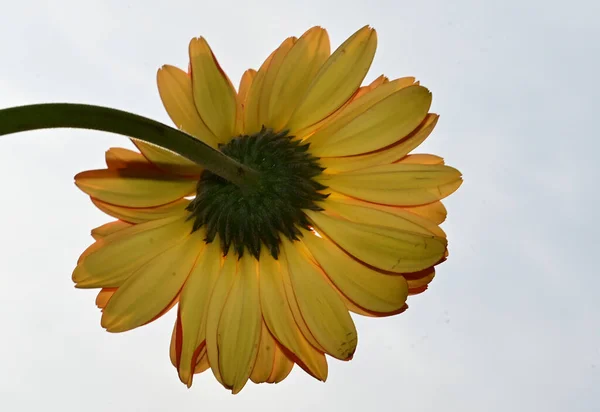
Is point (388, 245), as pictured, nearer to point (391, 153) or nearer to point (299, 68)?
point (391, 153)

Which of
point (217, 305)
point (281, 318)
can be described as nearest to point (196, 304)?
point (217, 305)

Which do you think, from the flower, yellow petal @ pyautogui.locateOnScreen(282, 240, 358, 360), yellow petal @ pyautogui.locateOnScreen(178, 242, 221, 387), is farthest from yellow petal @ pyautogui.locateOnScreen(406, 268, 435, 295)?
yellow petal @ pyautogui.locateOnScreen(178, 242, 221, 387)

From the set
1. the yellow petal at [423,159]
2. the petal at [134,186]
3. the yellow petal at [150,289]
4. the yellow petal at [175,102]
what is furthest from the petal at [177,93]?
the yellow petal at [423,159]

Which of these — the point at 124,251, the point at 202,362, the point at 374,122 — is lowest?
the point at 202,362

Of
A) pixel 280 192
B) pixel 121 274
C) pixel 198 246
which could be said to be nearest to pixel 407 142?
pixel 280 192

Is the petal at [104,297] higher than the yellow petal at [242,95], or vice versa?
the yellow petal at [242,95]

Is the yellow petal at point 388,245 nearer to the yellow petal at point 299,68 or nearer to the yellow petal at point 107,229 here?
the yellow petal at point 299,68

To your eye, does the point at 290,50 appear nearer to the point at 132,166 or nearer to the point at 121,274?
the point at 132,166
